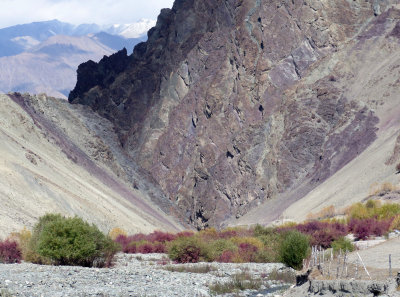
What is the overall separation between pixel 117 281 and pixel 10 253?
14784 mm

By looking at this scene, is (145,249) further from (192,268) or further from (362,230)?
(362,230)

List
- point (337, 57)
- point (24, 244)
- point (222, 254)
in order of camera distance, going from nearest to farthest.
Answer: point (24, 244) → point (222, 254) → point (337, 57)

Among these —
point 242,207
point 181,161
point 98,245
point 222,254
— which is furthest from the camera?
point 181,161

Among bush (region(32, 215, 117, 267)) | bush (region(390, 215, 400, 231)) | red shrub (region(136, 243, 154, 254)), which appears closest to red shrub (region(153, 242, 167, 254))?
red shrub (region(136, 243, 154, 254))

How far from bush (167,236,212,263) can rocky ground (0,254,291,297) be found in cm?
438

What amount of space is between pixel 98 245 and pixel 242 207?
6871cm

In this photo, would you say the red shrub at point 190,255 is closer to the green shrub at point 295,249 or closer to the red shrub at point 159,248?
the green shrub at point 295,249

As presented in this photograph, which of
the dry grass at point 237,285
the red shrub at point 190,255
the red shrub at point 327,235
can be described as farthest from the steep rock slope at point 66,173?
the dry grass at point 237,285

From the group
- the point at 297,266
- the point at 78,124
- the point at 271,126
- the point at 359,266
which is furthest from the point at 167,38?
the point at 359,266

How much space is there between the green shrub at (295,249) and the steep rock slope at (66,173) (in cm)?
2535

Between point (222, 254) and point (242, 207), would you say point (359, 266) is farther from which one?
point (242, 207)

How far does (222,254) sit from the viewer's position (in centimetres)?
4906

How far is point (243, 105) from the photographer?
122 metres

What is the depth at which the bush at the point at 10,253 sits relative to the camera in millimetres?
44491
